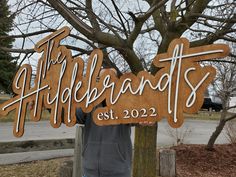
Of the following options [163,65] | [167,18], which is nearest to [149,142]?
[167,18]

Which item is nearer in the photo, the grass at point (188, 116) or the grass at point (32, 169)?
the grass at point (32, 169)

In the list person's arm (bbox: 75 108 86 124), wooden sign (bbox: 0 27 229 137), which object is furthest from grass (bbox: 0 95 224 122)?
person's arm (bbox: 75 108 86 124)

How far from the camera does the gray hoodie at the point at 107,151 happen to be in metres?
3.58

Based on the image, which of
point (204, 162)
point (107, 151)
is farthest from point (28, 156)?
point (107, 151)

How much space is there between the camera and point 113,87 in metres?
3.65

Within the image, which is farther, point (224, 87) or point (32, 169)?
point (224, 87)

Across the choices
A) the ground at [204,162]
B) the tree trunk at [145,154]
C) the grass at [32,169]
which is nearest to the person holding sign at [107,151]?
the tree trunk at [145,154]

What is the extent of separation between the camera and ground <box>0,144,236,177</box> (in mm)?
7316

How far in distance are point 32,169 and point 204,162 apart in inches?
146

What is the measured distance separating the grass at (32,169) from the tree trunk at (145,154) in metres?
1.56

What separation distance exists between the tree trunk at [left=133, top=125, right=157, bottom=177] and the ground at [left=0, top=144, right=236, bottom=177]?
1.57 m

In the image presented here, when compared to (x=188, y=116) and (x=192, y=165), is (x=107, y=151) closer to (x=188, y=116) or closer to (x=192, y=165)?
(x=192, y=165)

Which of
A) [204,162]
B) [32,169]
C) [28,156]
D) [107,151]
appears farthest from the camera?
[28,156]

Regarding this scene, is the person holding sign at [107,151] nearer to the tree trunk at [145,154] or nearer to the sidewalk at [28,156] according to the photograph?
the tree trunk at [145,154]
